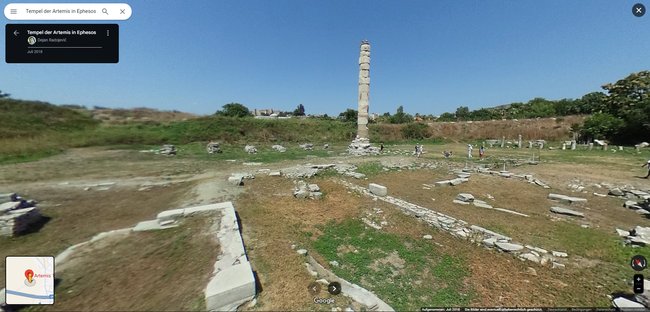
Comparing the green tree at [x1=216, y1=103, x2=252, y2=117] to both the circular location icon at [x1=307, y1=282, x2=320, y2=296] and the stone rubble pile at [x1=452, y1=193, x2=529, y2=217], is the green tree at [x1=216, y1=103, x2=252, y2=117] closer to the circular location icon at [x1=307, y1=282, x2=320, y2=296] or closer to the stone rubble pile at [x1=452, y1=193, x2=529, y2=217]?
the stone rubble pile at [x1=452, y1=193, x2=529, y2=217]

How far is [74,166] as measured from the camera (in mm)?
15641

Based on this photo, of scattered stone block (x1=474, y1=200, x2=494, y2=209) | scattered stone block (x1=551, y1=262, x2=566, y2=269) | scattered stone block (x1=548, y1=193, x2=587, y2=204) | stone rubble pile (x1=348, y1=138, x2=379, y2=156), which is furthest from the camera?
stone rubble pile (x1=348, y1=138, x2=379, y2=156)

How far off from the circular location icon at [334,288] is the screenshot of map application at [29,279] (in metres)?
4.05

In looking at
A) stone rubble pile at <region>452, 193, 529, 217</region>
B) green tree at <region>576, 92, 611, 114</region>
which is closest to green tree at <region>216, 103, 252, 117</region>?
stone rubble pile at <region>452, 193, 529, 217</region>

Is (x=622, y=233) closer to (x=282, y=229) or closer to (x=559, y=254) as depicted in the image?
(x=559, y=254)

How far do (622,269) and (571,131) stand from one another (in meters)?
44.9

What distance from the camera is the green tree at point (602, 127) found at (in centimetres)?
3094

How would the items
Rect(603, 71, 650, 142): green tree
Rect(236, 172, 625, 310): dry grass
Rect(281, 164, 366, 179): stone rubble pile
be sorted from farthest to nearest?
Rect(603, 71, 650, 142): green tree, Rect(281, 164, 366, 179): stone rubble pile, Rect(236, 172, 625, 310): dry grass

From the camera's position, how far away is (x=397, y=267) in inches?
214

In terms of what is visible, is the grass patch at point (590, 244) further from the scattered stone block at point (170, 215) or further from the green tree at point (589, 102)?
the green tree at point (589, 102)

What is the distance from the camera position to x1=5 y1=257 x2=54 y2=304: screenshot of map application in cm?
345

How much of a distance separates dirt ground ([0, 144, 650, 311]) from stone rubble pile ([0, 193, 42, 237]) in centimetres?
30

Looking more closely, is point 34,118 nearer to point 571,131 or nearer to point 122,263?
point 122,263

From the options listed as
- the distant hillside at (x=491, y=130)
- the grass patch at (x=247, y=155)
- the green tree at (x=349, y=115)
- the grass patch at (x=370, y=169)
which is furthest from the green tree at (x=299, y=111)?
the grass patch at (x=370, y=169)
